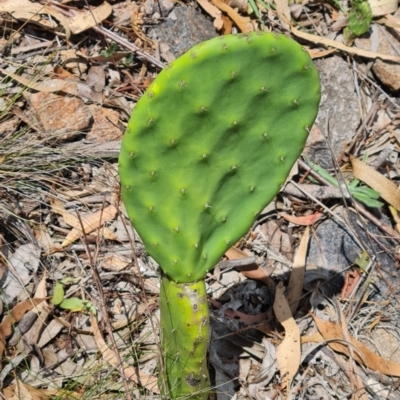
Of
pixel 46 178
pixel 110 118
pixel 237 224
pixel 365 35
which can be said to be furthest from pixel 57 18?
pixel 237 224

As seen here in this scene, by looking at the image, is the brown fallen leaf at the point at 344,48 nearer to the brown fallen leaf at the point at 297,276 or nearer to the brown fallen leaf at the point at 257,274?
the brown fallen leaf at the point at 297,276

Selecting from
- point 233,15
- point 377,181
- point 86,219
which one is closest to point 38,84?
point 86,219

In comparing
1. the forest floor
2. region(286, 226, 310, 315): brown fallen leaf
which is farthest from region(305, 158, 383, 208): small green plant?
region(286, 226, 310, 315): brown fallen leaf

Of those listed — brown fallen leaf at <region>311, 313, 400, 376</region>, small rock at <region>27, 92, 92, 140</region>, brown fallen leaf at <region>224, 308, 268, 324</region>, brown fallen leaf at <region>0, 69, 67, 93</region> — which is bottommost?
brown fallen leaf at <region>311, 313, 400, 376</region>

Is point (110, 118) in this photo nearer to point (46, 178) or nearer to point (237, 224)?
point (46, 178)

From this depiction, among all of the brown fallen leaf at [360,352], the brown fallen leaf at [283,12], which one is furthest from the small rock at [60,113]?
the brown fallen leaf at [360,352]

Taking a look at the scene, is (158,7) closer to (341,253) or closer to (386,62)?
(386,62)

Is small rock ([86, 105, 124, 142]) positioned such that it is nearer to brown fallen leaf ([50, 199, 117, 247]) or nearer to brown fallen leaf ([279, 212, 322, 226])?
brown fallen leaf ([50, 199, 117, 247])

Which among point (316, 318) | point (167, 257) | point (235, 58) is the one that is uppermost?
point (235, 58)
